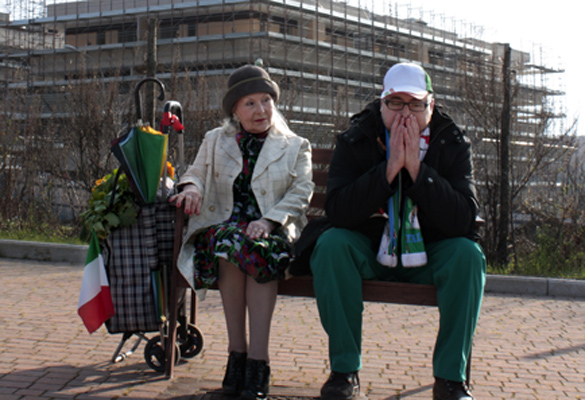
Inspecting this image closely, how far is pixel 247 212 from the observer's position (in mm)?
3816

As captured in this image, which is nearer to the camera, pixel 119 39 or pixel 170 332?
pixel 170 332

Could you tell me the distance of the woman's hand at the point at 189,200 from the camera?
3.57 meters

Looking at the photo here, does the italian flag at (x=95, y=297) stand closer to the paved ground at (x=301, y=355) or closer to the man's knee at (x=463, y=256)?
the paved ground at (x=301, y=355)

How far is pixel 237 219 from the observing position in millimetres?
3773

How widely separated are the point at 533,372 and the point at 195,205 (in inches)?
91.4

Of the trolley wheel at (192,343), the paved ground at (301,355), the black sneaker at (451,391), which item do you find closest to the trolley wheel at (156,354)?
the paved ground at (301,355)

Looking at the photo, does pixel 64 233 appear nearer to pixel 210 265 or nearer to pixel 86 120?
pixel 86 120

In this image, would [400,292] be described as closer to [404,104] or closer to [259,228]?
[259,228]

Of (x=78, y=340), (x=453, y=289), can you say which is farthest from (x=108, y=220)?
(x=453, y=289)

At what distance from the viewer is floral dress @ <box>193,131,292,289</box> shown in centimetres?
338

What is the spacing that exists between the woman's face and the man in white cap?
538 millimetres

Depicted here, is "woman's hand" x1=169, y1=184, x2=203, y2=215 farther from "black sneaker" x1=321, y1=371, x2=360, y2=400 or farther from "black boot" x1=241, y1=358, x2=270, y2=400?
"black sneaker" x1=321, y1=371, x2=360, y2=400

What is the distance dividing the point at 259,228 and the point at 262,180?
40 centimetres

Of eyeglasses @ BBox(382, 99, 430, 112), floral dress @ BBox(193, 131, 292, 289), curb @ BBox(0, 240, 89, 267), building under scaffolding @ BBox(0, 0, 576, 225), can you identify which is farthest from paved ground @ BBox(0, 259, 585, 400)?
building under scaffolding @ BBox(0, 0, 576, 225)
